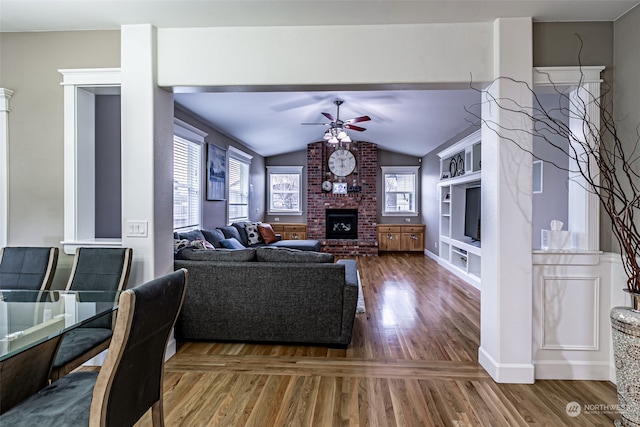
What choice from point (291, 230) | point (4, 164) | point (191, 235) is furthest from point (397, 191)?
point (4, 164)

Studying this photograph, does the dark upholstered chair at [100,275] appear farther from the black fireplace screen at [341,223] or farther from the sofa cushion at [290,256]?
the black fireplace screen at [341,223]

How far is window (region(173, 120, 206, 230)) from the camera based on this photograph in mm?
4586

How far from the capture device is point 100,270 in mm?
2283

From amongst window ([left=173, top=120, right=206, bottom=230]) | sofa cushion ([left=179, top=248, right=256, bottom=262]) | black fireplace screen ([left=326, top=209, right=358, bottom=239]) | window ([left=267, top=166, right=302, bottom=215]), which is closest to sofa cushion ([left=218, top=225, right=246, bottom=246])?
window ([left=173, top=120, right=206, bottom=230])

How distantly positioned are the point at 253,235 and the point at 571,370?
5213mm

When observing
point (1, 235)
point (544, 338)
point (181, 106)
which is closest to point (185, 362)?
point (1, 235)

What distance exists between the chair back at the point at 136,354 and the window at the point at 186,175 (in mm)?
3406

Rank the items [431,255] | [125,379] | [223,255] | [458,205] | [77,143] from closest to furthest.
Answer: [125,379], [77,143], [223,255], [458,205], [431,255]

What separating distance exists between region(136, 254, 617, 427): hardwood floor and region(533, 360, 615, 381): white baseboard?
0.16 ft

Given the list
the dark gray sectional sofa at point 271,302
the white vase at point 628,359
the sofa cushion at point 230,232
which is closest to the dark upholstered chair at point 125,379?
the dark gray sectional sofa at point 271,302

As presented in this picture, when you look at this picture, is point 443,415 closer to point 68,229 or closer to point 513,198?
point 513,198

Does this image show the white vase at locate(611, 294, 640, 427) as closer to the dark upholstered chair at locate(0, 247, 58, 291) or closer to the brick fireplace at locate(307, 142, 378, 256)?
the dark upholstered chair at locate(0, 247, 58, 291)

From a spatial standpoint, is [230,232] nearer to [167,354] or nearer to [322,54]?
[167,354]

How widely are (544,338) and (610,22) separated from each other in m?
2.32
